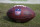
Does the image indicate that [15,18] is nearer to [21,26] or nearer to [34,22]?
[21,26]

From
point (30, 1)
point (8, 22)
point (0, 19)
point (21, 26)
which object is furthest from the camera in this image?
point (30, 1)

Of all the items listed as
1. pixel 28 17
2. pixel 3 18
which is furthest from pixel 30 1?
pixel 28 17

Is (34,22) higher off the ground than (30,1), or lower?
higher

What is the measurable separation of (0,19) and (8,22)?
651 mm

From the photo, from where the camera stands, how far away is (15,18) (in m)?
7.31

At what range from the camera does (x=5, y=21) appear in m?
7.80

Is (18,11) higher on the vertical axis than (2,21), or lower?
higher

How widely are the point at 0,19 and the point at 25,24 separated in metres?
1.40

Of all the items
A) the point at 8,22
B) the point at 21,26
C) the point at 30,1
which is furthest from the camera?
the point at 30,1

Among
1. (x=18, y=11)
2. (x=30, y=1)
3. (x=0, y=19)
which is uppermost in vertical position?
(x=18, y=11)

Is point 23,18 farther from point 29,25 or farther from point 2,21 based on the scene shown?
point 2,21

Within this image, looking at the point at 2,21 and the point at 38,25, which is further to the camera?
the point at 2,21

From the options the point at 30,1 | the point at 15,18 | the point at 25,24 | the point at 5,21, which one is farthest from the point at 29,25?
the point at 30,1

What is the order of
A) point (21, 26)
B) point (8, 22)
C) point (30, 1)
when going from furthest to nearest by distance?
point (30, 1), point (8, 22), point (21, 26)
